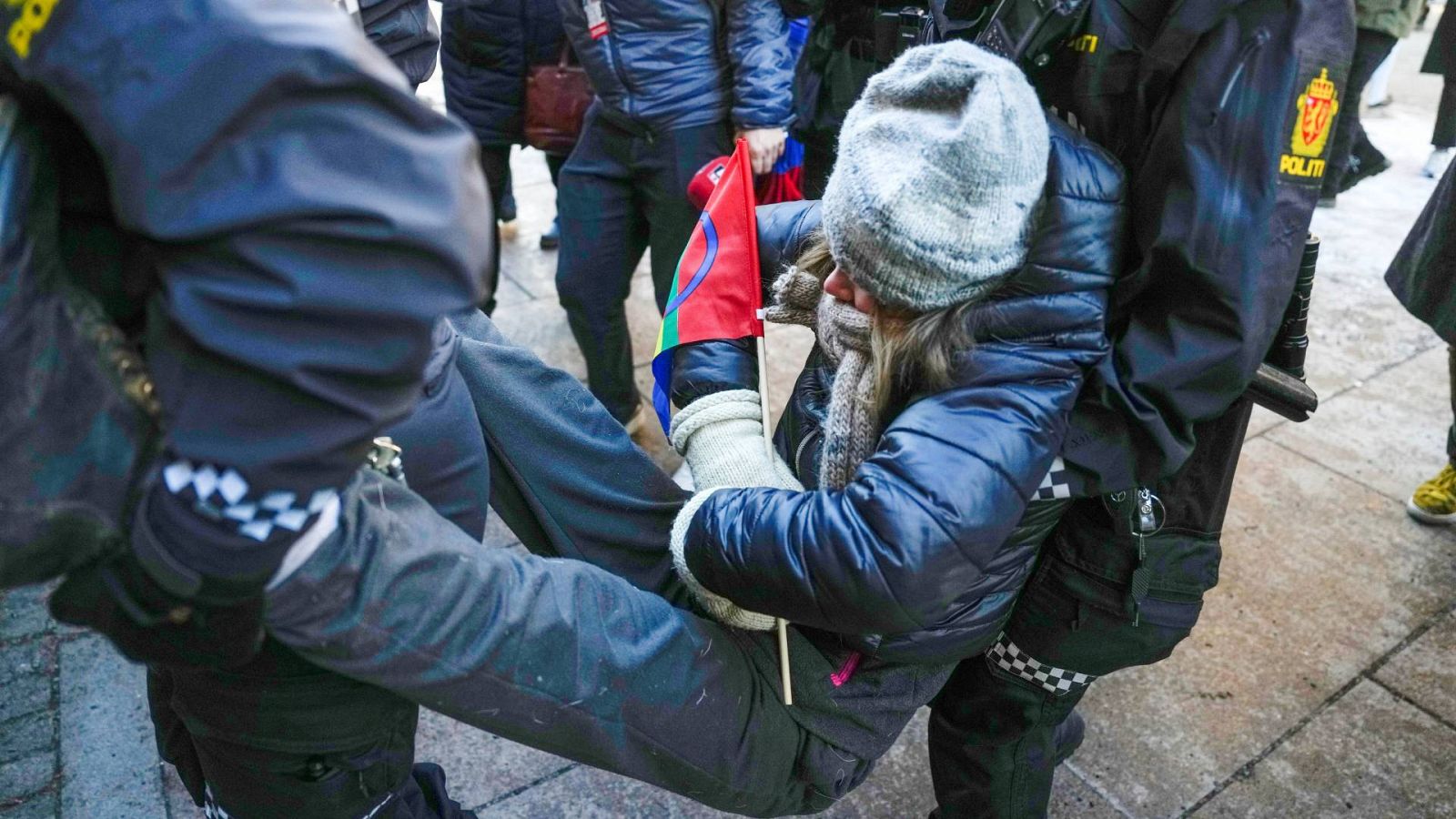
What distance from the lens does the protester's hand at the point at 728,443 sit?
1.80m

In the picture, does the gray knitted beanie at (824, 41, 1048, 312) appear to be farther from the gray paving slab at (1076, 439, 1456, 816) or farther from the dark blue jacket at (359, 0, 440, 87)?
the gray paving slab at (1076, 439, 1456, 816)

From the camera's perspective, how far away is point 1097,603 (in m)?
1.89

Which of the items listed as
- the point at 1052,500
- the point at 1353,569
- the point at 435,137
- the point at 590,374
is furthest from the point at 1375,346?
the point at 435,137

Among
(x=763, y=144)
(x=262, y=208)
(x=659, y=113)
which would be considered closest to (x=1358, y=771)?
(x=763, y=144)

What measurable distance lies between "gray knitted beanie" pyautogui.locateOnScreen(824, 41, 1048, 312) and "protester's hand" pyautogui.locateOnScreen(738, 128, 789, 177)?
1838mm

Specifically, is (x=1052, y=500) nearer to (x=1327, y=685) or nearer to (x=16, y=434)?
(x=16, y=434)

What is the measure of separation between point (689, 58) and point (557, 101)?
28.2 inches

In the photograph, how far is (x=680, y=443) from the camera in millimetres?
1940

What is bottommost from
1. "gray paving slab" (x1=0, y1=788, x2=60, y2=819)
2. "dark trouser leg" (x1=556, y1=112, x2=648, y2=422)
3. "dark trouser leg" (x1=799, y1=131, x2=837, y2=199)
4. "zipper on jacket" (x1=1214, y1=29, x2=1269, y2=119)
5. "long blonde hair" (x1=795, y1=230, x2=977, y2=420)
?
"gray paving slab" (x1=0, y1=788, x2=60, y2=819)

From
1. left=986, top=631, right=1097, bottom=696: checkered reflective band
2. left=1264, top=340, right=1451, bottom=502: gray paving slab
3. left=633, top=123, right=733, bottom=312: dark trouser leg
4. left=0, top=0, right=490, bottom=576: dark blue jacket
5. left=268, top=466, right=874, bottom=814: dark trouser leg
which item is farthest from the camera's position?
left=1264, top=340, right=1451, bottom=502: gray paving slab

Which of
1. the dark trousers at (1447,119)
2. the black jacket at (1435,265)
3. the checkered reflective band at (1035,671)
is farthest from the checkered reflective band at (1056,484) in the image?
the dark trousers at (1447,119)

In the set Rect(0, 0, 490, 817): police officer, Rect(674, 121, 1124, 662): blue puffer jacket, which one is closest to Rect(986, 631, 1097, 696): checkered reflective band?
Rect(674, 121, 1124, 662): blue puffer jacket

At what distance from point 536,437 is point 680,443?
249 millimetres

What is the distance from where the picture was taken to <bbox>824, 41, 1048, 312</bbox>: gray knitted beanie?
4.84ft
